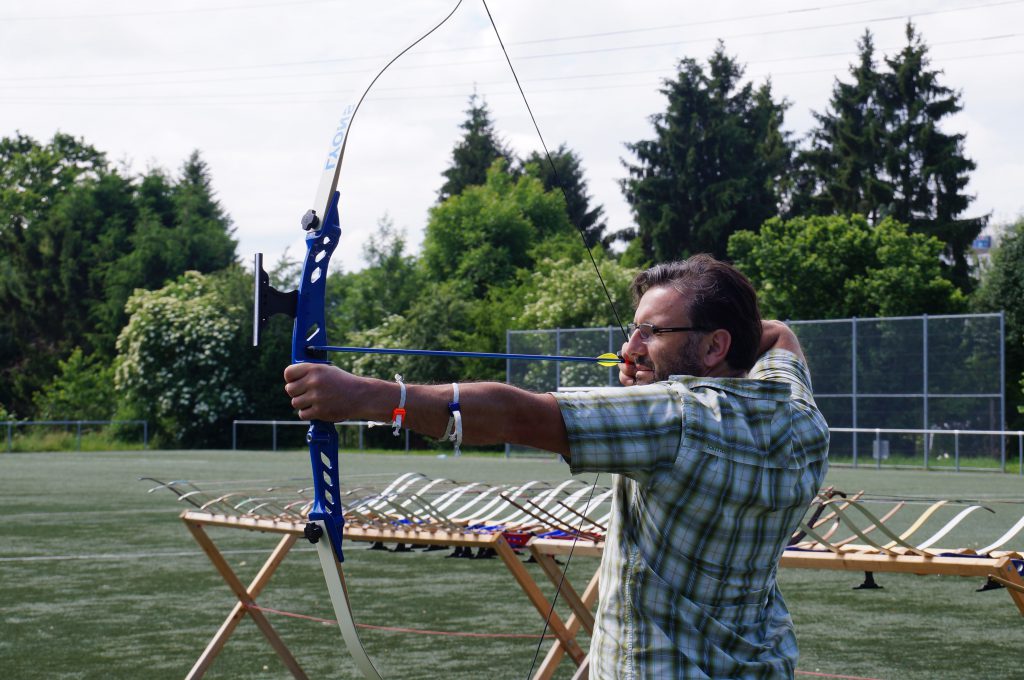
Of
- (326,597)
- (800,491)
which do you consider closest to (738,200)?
(326,597)

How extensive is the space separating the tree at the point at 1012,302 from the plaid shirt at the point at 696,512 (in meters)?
38.6

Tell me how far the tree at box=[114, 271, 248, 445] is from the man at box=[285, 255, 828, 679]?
42.5 m

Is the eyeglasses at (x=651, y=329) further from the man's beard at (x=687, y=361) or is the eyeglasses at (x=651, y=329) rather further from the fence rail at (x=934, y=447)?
the fence rail at (x=934, y=447)

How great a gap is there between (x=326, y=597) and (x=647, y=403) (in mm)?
7316

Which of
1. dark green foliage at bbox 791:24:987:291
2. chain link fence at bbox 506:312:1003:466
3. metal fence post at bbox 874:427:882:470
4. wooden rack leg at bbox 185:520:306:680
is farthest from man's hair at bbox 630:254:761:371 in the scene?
dark green foliage at bbox 791:24:987:291

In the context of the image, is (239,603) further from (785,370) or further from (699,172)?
(699,172)

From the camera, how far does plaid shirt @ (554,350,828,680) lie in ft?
6.99

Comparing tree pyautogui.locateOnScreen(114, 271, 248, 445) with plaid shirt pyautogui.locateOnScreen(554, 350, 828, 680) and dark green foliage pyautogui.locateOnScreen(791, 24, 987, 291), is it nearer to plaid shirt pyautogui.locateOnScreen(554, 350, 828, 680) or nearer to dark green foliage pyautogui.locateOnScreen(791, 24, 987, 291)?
dark green foliage pyautogui.locateOnScreen(791, 24, 987, 291)

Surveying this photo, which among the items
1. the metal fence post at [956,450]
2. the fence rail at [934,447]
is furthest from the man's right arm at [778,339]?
the metal fence post at [956,450]

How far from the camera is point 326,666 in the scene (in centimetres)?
675

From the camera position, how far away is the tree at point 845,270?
43.4 metres

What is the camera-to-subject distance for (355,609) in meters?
8.76

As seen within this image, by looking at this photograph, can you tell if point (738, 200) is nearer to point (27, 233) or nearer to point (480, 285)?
point (480, 285)

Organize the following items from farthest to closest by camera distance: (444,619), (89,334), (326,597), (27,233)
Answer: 1. (27,233)
2. (89,334)
3. (326,597)
4. (444,619)
